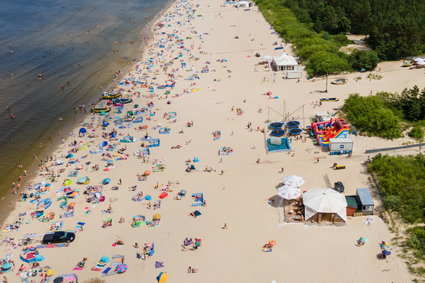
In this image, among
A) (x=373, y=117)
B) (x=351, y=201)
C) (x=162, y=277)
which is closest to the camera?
(x=162, y=277)

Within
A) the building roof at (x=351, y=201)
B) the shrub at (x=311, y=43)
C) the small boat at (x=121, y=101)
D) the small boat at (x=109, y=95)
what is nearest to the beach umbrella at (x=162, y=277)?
the building roof at (x=351, y=201)

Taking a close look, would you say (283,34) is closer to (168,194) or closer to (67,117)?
(67,117)

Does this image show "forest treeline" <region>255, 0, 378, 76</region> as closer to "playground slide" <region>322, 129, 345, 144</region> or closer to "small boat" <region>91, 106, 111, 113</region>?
"playground slide" <region>322, 129, 345, 144</region>

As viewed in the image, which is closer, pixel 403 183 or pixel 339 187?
pixel 403 183

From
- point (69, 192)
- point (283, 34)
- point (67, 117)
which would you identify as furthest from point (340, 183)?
point (283, 34)

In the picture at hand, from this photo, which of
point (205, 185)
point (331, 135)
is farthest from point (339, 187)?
point (205, 185)

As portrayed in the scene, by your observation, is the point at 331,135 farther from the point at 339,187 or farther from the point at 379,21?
the point at 379,21
